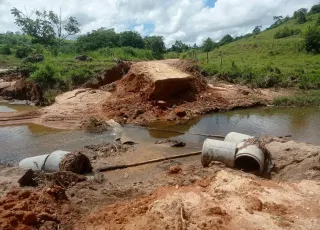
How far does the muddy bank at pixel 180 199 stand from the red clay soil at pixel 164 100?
7897mm

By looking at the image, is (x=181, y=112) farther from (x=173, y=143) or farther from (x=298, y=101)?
(x=298, y=101)

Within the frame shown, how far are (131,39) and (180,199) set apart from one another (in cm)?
4755

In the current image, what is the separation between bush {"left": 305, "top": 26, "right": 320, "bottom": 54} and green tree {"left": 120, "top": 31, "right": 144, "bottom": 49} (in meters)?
25.2

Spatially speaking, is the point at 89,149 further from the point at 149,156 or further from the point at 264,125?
the point at 264,125

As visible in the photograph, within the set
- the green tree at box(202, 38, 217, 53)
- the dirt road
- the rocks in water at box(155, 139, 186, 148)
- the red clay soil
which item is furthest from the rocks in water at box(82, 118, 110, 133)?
the green tree at box(202, 38, 217, 53)

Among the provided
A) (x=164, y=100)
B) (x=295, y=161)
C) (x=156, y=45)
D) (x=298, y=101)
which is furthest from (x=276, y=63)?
(x=295, y=161)

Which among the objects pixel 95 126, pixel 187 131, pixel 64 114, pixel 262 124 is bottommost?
pixel 262 124

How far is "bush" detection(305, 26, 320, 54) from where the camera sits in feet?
122

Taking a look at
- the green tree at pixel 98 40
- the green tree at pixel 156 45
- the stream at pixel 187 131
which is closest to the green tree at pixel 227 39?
the green tree at pixel 156 45

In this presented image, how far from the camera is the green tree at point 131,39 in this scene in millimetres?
52306

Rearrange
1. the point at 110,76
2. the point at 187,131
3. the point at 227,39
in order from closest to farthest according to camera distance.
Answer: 1. the point at 187,131
2. the point at 110,76
3. the point at 227,39

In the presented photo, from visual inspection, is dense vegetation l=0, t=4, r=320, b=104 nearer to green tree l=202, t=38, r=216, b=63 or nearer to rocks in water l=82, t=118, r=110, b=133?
green tree l=202, t=38, r=216, b=63

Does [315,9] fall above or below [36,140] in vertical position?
above

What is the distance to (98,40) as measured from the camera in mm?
48375
